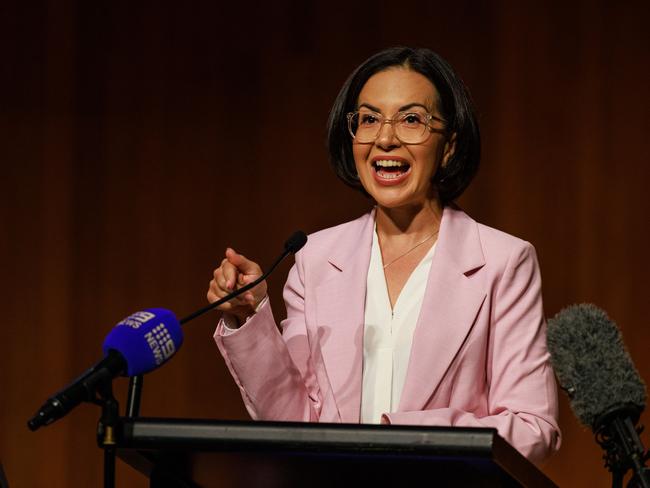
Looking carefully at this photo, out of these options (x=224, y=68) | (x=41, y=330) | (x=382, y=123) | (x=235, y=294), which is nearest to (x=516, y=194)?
(x=224, y=68)

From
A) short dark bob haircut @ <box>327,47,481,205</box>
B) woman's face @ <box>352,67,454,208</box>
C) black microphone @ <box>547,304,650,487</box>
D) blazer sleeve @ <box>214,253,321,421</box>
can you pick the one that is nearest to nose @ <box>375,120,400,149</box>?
woman's face @ <box>352,67,454,208</box>

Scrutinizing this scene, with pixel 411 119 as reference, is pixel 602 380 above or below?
below

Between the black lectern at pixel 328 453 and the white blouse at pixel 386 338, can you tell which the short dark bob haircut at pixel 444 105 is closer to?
the white blouse at pixel 386 338

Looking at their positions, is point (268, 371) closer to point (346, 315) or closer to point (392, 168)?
point (346, 315)

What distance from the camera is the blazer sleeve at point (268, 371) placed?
2.12 meters

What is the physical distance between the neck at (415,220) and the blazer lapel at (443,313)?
7 centimetres

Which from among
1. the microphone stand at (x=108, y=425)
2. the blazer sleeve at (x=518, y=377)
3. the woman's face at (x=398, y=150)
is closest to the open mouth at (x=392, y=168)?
the woman's face at (x=398, y=150)

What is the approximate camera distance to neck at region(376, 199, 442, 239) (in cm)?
244

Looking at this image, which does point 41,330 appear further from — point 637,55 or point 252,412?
point 637,55

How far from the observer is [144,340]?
63.2 inches

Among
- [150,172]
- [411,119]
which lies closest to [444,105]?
[411,119]

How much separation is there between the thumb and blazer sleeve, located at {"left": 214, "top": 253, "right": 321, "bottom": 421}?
124mm

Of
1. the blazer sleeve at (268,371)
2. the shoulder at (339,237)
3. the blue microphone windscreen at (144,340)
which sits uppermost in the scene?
the shoulder at (339,237)

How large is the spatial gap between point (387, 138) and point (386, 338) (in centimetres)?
39
